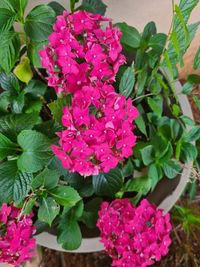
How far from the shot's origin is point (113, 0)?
1201mm

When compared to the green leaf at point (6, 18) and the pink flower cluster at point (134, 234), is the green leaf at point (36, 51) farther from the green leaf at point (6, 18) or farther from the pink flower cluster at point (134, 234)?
the pink flower cluster at point (134, 234)

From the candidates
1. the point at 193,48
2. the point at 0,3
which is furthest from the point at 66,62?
the point at 193,48

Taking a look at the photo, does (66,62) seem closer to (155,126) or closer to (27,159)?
(27,159)

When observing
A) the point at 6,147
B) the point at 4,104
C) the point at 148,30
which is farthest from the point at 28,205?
the point at 148,30

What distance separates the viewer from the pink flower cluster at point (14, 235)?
855 millimetres

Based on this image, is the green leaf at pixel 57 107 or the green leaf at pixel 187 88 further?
the green leaf at pixel 187 88

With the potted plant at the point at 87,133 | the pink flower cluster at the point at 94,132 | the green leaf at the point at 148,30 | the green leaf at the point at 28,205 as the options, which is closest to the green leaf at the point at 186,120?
the potted plant at the point at 87,133

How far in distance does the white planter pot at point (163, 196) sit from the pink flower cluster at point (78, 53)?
41 cm

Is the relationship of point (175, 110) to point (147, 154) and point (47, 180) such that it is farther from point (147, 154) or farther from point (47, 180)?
point (47, 180)

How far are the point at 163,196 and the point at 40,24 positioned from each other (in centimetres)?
57

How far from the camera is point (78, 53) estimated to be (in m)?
0.76

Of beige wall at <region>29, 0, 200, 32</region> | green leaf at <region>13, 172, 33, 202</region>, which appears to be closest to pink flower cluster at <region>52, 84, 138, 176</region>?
green leaf at <region>13, 172, 33, 202</region>

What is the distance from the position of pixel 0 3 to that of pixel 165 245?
Result: 25.3 inches

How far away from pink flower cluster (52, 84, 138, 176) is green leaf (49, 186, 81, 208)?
0.11m
